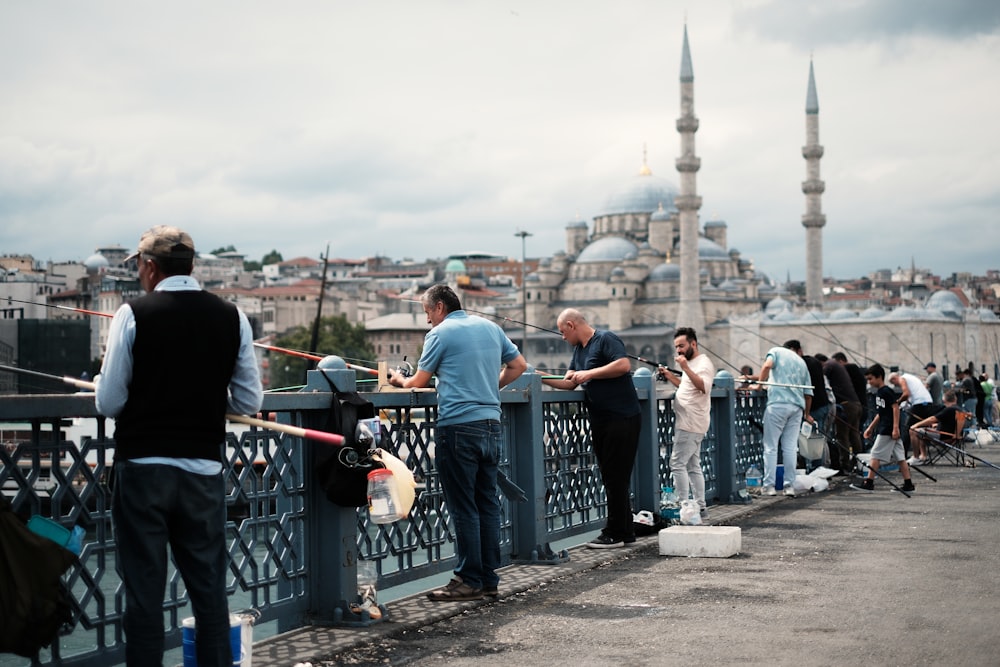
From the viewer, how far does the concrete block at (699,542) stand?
6789mm

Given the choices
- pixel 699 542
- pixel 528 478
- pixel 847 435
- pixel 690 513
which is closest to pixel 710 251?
pixel 847 435

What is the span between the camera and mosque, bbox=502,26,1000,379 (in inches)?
3093

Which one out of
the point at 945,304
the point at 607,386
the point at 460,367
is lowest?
the point at 607,386

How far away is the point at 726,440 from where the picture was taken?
9930 mm

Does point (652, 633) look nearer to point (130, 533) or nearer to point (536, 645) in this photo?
point (536, 645)

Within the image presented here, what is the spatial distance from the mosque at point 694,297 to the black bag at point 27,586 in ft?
222

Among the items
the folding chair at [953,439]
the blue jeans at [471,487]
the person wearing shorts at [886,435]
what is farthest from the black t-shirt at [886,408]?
the blue jeans at [471,487]

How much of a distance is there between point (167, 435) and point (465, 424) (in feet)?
7.09

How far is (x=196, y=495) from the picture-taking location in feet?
11.4

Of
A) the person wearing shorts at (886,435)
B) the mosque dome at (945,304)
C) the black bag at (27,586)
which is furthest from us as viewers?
the mosque dome at (945,304)

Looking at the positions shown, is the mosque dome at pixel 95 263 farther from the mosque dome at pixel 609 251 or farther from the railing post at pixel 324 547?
the railing post at pixel 324 547

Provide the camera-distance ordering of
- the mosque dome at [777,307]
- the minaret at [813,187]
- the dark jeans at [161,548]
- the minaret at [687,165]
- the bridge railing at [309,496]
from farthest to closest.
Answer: the mosque dome at [777,307], the minaret at [813,187], the minaret at [687,165], the bridge railing at [309,496], the dark jeans at [161,548]

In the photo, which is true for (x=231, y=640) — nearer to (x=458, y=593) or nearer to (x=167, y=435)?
(x=167, y=435)

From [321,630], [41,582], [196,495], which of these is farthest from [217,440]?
[321,630]
